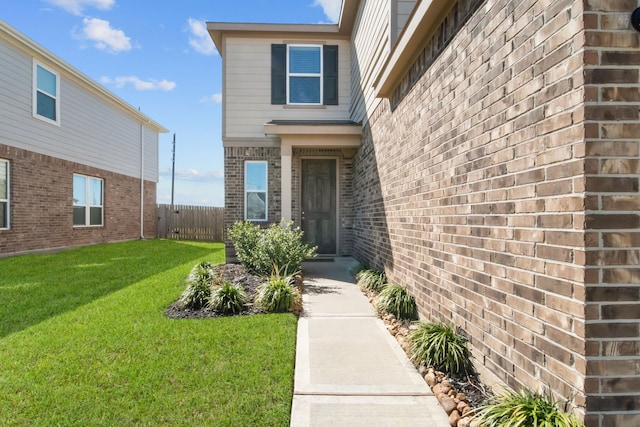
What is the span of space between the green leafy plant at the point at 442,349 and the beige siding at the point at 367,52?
13.4ft

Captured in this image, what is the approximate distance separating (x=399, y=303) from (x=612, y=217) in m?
2.98

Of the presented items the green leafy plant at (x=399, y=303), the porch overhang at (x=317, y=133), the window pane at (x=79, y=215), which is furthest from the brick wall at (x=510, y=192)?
the window pane at (x=79, y=215)

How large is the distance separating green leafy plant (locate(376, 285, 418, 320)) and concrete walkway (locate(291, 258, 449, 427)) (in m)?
0.21

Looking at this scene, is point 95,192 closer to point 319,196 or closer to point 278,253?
point 319,196

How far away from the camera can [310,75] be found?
31.9 feet

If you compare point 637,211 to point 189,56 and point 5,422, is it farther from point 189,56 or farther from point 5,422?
point 189,56

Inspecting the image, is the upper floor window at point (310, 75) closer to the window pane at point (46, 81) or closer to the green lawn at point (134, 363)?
the green lawn at point (134, 363)

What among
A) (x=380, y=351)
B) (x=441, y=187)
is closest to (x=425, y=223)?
(x=441, y=187)

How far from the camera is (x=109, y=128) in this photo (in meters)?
14.9

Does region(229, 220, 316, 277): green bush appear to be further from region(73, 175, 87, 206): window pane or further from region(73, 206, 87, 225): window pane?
region(73, 175, 87, 206): window pane

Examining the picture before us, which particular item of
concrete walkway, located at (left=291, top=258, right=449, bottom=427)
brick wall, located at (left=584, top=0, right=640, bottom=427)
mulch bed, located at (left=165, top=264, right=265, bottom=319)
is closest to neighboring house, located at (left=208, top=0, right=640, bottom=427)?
brick wall, located at (left=584, top=0, right=640, bottom=427)

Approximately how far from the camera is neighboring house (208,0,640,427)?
1.86 m

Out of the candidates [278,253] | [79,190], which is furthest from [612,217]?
[79,190]

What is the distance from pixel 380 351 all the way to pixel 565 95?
2670 millimetres
